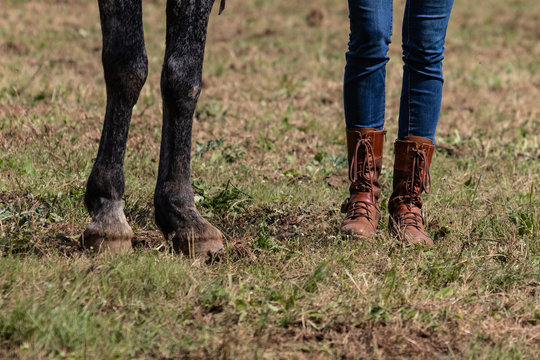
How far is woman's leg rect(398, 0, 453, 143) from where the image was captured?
294cm

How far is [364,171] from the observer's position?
316 centimetres

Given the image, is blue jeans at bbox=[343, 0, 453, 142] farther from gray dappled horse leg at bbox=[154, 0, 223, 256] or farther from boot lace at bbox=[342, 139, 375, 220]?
gray dappled horse leg at bbox=[154, 0, 223, 256]

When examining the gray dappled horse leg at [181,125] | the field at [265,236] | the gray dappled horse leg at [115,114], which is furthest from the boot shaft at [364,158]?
the gray dappled horse leg at [115,114]

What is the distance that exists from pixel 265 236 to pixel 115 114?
827 millimetres

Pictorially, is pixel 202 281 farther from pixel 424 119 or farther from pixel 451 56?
pixel 451 56

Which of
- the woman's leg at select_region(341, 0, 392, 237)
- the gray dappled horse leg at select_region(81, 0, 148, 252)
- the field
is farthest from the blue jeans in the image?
the gray dappled horse leg at select_region(81, 0, 148, 252)

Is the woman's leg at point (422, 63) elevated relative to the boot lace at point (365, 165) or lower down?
elevated

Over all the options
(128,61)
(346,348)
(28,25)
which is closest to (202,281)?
(346,348)

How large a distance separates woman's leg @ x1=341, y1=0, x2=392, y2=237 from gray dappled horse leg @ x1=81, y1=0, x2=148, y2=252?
1.03 metres

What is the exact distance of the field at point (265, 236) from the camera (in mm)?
2027

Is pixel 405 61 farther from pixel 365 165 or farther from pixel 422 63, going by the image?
pixel 365 165

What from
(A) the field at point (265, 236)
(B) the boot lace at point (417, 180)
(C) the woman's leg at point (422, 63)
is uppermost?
(C) the woman's leg at point (422, 63)

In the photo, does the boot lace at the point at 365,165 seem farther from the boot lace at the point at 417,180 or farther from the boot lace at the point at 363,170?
the boot lace at the point at 417,180

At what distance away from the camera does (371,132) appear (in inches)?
124
